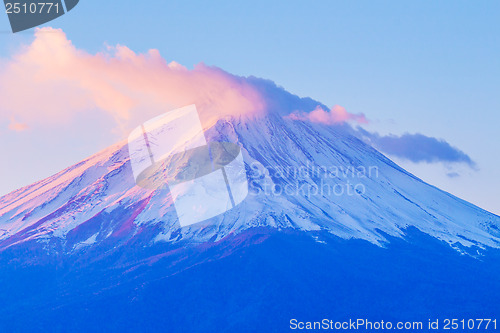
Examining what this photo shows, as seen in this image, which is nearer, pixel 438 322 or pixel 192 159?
pixel 438 322

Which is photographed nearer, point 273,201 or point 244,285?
point 244,285

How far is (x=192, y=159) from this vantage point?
10644cm

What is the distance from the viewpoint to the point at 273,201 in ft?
325

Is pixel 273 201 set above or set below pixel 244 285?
above

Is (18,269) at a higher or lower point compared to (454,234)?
higher

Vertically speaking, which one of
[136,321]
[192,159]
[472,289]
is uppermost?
[192,159]

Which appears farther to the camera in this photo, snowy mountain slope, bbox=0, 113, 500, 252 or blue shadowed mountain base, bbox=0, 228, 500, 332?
snowy mountain slope, bbox=0, 113, 500, 252

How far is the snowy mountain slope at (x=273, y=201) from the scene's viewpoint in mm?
96625

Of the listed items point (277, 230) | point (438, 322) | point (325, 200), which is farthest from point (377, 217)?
point (438, 322)

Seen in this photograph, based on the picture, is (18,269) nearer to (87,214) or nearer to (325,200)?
(87,214)

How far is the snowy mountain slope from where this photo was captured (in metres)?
96.6

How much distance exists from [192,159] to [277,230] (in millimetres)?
16654

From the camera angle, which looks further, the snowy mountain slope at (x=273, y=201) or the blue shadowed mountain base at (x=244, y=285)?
the snowy mountain slope at (x=273, y=201)

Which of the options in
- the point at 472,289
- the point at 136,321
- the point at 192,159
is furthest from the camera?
the point at 192,159
